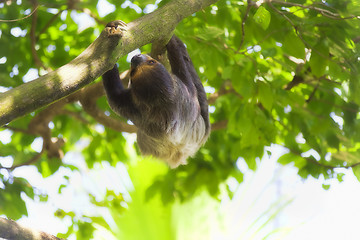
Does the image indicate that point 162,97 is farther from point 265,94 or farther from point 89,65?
point 89,65

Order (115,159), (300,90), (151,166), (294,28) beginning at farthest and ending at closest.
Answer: (151,166) → (115,159) → (300,90) → (294,28)

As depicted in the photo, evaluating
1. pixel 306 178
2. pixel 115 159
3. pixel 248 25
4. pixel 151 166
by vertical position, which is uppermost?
pixel 248 25

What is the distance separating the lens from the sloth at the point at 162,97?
11.9 feet

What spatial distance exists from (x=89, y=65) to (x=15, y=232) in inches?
39.6

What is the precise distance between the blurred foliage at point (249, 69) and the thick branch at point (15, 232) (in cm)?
148

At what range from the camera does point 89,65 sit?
2229 millimetres

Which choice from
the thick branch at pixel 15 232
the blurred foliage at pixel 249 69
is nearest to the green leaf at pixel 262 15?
the blurred foliage at pixel 249 69

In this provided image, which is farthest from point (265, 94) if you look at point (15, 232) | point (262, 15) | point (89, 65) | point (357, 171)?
point (15, 232)

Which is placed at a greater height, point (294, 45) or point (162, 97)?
point (294, 45)

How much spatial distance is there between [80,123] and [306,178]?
2.61 metres

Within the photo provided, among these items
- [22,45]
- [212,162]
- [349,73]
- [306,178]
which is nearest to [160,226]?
[212,162]

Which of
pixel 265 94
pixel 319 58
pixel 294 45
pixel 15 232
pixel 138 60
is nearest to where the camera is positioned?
pixel 15 232

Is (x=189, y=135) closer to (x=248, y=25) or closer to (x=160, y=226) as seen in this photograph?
(x=248, y=25)

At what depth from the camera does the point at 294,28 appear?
3.53 m
